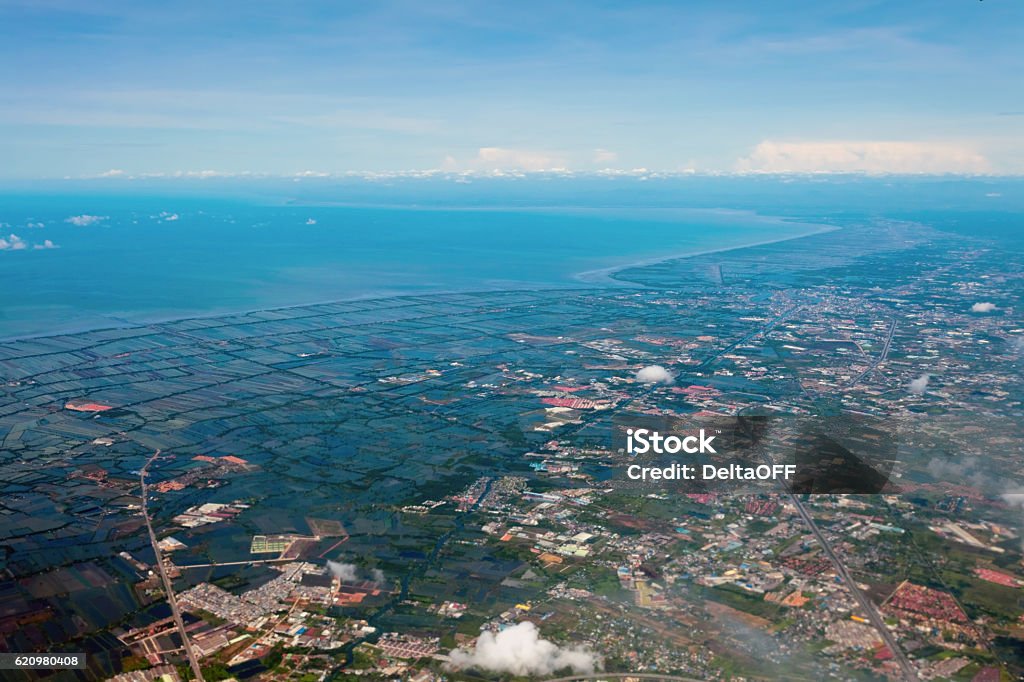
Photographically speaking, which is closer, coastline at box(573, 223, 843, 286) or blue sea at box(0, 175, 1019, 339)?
blue sea at box(0, 175, 1019, 339)

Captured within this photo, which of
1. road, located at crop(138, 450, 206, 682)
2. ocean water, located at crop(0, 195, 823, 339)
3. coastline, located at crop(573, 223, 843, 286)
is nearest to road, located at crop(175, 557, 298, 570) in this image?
road, located at crop(138, 450, 206, 682)

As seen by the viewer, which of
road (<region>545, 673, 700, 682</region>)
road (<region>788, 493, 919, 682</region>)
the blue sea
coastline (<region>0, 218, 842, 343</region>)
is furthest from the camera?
the blue sea

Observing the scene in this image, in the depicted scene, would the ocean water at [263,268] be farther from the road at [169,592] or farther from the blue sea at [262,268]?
the road at [169,592]

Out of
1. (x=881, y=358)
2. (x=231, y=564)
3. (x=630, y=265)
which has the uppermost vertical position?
(x=630, y=265)

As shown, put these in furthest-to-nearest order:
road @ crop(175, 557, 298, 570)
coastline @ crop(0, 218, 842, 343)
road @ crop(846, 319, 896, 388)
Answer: coastline @ crop(0, 218, 842, 343) < road @ crop(846, 319, 896, 388) < road @ crop(175, 557, 298, 570)

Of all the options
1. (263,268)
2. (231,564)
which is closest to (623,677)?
(231,564)

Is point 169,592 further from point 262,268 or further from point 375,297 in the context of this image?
point 262,268

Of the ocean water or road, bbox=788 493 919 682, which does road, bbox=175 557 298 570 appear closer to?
road, bbox=788 493 919 682

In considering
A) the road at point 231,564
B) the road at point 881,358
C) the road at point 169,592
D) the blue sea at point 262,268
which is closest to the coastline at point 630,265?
the blue sea at point 262,268

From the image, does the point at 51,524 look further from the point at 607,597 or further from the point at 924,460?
the point at 924,460

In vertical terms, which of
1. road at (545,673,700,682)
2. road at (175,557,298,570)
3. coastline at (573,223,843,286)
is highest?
coastline at (573,223,843,286)
